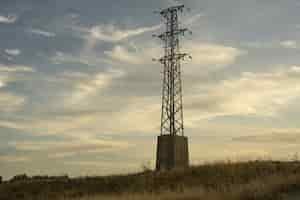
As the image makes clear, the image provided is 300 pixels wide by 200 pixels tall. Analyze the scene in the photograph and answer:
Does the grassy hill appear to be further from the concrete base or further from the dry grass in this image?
the concrete base

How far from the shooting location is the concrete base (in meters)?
32.7

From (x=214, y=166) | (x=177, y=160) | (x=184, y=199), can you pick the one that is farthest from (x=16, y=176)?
(x=184, y=199)

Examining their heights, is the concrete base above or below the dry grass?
above

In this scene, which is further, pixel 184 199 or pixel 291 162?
pixel 291 162

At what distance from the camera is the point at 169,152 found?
32750 mm

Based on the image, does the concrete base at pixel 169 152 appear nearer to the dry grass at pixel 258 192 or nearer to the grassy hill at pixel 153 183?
the grassy hill at pixel 153 183

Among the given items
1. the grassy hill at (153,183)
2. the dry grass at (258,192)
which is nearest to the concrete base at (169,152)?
the grassy hill at (153,183)

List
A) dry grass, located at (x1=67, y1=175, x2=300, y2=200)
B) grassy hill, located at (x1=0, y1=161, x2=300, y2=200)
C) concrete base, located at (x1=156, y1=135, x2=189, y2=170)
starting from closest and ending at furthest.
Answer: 1. dry grass, located at (x1=67, y1=175, x2=300, y2=200)
2. grassy hill, located at (x1=0, y1=161, x2=300, y2=200)
3. concrete base, located at (x1=156, y1=135, x2=189, y2=170)

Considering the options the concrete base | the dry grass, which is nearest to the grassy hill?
the dry grass

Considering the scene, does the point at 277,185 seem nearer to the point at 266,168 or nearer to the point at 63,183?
the point at 266,168

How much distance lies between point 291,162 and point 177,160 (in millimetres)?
8695

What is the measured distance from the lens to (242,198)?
1602cm

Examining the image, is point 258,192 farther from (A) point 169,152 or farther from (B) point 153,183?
(A) point 169,152

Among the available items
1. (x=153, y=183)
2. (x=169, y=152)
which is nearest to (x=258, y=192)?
(x=153, y=183)
